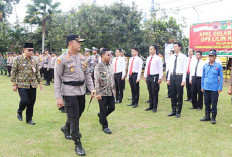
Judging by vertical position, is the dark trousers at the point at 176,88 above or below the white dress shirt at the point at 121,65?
below

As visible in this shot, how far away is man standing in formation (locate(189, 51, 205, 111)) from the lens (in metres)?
7.76

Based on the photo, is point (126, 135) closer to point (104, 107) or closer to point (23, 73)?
point (104, 107)

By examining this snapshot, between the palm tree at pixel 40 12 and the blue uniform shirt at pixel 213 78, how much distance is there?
28.6 m

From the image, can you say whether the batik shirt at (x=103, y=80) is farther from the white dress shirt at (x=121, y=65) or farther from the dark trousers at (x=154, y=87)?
the white dress shirt at (x=121, y=65)

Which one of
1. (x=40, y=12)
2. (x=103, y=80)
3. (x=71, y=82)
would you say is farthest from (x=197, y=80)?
(x=40, y=12)

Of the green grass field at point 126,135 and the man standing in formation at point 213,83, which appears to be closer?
the green grass field at point 126,135

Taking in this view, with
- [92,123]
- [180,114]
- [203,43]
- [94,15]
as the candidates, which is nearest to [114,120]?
[92,123]

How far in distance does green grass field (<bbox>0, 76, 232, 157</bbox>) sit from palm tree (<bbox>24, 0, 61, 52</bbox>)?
26520mm

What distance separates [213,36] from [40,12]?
24.7 meters

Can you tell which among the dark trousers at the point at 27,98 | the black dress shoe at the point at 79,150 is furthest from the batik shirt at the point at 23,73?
the black dress shoe at the point at 79,150

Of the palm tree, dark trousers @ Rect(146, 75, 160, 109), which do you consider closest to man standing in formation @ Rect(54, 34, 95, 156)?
dark trousers @ Rect(146, 75, 160, 109)

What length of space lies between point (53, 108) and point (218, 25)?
38.7 feet

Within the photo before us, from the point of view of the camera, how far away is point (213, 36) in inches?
576

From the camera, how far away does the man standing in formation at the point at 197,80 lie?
776 centimetres
